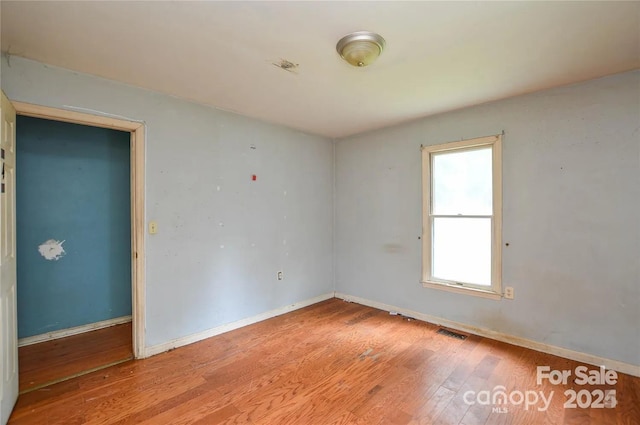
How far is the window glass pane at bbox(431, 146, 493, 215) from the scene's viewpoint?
3035mm

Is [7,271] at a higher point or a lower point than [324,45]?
lower

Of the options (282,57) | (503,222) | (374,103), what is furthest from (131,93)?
(503,222)

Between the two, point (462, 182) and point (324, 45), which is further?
point (462, 182)

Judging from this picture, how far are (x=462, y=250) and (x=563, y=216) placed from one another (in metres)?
0.95

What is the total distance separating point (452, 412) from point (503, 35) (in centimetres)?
242

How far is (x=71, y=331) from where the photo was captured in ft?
10.4

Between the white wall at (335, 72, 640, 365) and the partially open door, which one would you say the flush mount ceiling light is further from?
the partially open door

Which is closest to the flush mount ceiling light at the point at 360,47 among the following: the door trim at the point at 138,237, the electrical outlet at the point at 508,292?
the door trim at the point at 138,237

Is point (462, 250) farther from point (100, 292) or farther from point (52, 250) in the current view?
point (52, 250)

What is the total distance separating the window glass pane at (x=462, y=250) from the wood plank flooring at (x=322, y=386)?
655 millimetres

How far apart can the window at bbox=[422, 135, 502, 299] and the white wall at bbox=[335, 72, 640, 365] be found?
0.29 ft

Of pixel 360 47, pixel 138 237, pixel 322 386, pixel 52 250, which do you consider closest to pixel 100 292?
pixel 52 250

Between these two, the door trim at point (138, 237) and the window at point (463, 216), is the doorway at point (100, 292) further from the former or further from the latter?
the window at point (463, 216)

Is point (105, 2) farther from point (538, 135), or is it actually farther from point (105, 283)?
point (538, 135)
